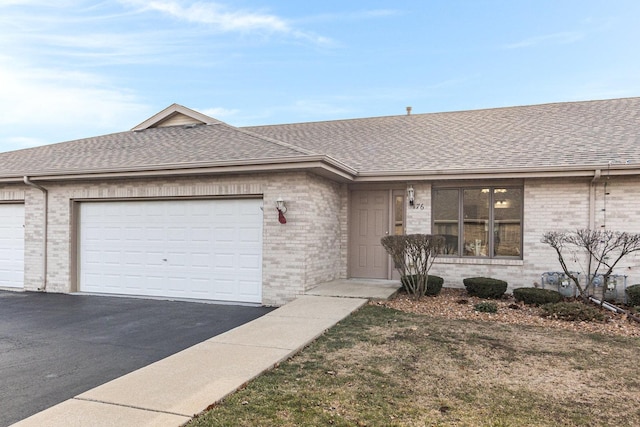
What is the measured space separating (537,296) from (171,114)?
36.3 ft

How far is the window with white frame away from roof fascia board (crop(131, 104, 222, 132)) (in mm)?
6948

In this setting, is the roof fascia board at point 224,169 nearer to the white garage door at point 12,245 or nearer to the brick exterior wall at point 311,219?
the brick exterior wall at point 311,219

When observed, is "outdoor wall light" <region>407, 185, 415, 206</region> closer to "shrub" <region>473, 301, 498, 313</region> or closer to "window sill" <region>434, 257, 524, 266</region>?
"window sill" <region>434, 257, 524, 266</region>

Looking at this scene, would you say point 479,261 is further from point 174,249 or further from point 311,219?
point 174,249

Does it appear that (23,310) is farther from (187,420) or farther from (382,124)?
(382,124)

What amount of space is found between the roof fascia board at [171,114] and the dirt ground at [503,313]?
767 cm

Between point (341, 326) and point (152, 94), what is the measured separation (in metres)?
19.6

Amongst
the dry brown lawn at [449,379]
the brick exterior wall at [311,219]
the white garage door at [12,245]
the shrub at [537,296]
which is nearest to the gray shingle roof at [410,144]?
the brick exterior wall at [311,219]

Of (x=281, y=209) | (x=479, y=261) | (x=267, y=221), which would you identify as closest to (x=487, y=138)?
(x=479, y=261)

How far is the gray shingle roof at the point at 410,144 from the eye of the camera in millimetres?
9344

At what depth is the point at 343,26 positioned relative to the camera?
16.4m

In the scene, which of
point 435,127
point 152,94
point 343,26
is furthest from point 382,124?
point 152,94

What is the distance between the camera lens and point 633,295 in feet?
26.7

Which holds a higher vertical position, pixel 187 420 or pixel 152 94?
pixel 152 94
